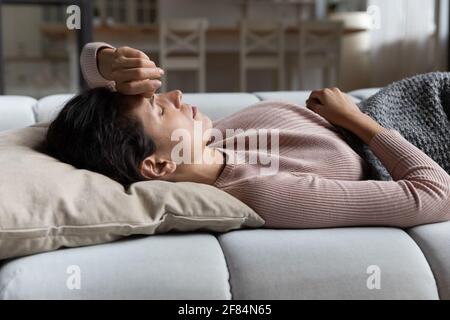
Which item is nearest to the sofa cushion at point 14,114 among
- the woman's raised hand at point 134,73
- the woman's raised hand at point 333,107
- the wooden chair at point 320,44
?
the woman's raised hand at point 134,73

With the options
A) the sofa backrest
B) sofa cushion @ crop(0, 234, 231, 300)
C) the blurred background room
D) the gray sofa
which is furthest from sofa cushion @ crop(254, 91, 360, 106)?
the blurred background room

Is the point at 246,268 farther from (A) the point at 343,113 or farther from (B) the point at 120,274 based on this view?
(A) the point at 343,113

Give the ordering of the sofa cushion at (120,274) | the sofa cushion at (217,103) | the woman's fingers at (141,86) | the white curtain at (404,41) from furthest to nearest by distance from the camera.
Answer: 1. the white curtain at (404,41)
2. the sofa cushion at (217,103)
3. the woman's fingers at (141,86)
4. the sofa cushion at (120,274)

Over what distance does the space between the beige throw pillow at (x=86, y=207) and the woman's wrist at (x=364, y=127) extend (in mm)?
364

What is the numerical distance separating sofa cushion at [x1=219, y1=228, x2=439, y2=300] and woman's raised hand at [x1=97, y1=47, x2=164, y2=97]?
0.34m

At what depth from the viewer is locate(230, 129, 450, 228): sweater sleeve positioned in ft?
3.87

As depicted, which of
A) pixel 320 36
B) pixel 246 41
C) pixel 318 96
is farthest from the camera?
pixel 246 41

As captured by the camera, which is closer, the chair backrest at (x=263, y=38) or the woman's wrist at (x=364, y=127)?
the woman's wrist at (x=364, y=127)

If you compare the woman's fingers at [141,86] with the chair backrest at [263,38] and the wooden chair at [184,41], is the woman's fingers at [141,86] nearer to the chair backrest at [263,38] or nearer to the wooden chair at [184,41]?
the wooden chair at [184,41]

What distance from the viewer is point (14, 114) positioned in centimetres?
183

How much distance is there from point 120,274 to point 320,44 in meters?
4.44

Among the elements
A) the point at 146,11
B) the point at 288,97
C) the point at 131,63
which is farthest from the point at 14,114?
the point at 146,11

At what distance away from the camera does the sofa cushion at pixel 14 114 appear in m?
1.80
